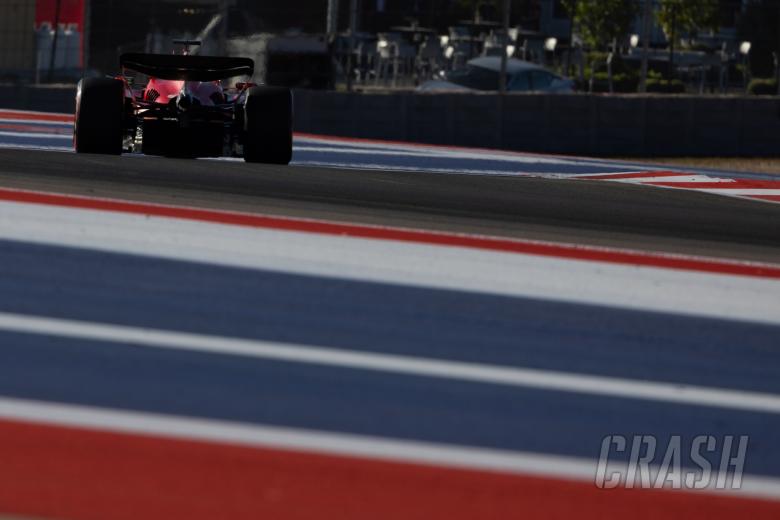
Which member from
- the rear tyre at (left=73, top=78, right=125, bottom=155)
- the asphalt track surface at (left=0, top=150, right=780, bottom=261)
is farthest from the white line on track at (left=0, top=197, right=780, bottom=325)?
the rear tyre at (left=73, top=78, right=125, bottom=155)

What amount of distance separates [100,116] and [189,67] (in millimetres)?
581

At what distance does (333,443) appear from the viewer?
3.37 m

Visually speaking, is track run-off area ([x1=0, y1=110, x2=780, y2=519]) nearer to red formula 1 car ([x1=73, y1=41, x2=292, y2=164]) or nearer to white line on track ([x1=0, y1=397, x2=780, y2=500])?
white line on track ([x1=0, y1=397, x2=780, y2=500])

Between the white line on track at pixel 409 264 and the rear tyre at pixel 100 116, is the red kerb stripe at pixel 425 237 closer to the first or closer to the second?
the white line on track at pixel 409 264

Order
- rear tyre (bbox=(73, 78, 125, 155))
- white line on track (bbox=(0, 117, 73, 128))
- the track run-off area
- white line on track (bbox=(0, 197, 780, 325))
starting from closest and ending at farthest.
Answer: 1. the track run-off area
2. white line on track (bbox=(0, 197, 780, 325))
3. rear tyre (bbox=(73, 78, 125, 155))
4. white line on track (bbox=(0, 117, 73, 128))

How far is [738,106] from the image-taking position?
56.9 feet

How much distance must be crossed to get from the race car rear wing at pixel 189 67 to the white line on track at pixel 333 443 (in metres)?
4.50

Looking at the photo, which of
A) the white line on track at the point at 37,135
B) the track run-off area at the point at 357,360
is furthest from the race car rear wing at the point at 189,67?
the white line on track at the point at 37,135

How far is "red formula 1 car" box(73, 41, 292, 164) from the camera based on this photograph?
7.71m

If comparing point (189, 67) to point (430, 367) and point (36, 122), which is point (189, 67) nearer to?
point (430, 367)

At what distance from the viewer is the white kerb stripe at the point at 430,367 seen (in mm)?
3787

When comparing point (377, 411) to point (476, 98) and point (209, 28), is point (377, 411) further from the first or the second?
point (476, 98)

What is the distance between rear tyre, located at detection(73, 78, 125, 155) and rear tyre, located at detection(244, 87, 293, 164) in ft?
2.32

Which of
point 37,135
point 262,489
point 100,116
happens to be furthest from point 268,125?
point 262,489
